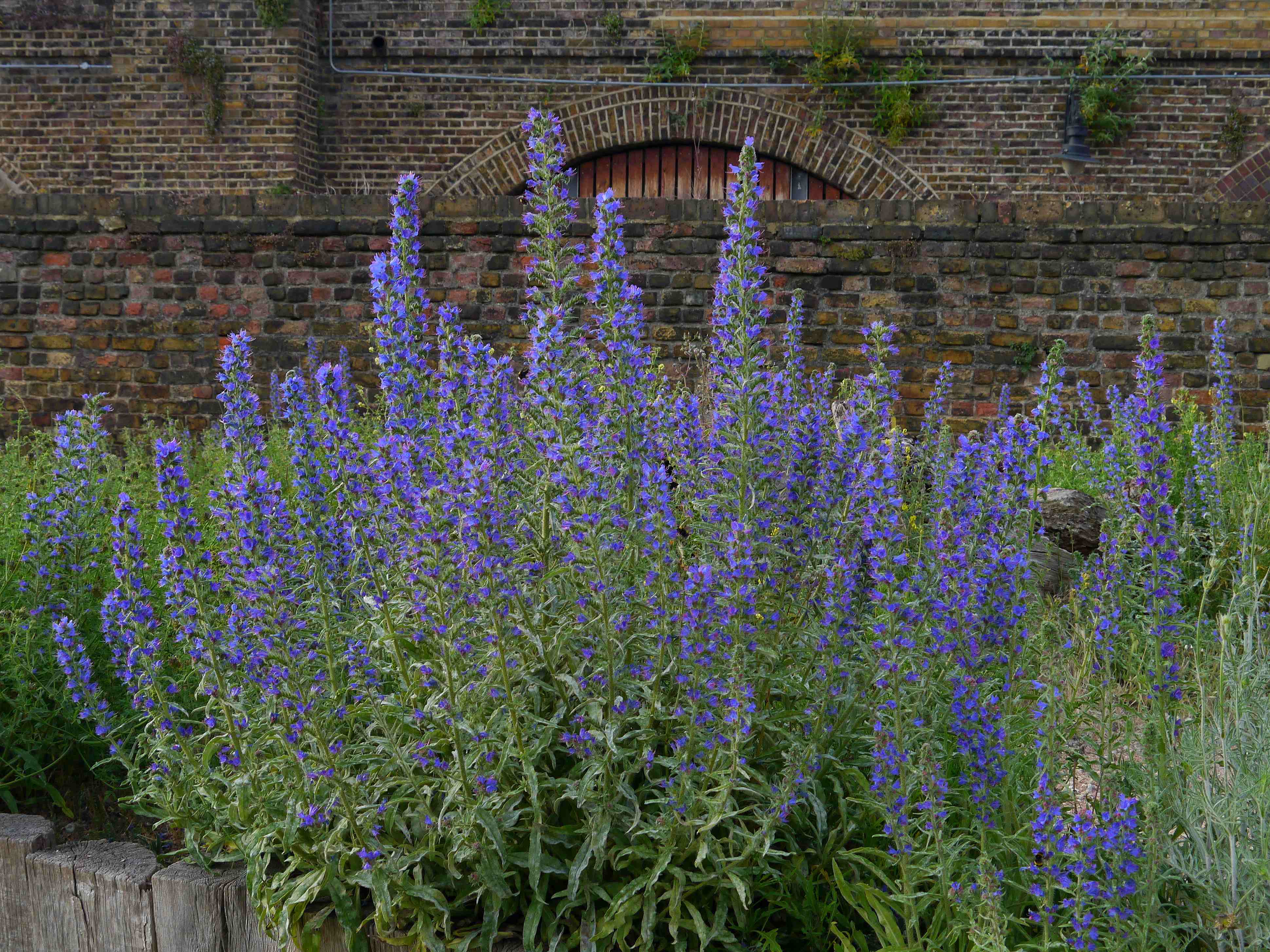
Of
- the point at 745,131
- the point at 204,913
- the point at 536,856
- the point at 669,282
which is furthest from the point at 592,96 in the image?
the point at 536,856

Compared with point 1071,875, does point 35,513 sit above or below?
above

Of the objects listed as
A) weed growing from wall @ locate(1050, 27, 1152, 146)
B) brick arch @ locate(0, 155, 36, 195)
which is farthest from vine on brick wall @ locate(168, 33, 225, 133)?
weed growing from wall @ locate(1050, 27, 1152, 146)

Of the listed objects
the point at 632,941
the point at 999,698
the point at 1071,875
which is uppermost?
the point at 999,698

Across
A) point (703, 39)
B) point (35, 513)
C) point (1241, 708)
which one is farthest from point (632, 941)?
point (703, 39)

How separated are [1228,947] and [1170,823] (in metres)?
0.25

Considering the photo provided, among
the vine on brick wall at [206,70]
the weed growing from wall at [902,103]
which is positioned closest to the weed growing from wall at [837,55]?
the weed growing from wall at [902,103]

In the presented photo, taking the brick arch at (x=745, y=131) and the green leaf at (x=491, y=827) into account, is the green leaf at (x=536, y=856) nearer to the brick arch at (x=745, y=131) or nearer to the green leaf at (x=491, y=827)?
the green leaf at (x=491, y=827)

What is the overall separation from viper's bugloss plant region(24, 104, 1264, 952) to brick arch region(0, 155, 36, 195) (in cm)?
1299

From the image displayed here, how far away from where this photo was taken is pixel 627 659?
2250 mm

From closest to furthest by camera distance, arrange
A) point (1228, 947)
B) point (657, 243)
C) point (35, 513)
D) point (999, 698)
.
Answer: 1. point (1228, 947)
2. point (999, 698)
3. point (35, 513)
4. point (657, 243)

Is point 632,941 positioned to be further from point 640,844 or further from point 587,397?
point 587,397

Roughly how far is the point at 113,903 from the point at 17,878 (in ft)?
0.96

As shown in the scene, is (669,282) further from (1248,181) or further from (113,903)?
(1248,181)

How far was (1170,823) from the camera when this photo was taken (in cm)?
219
